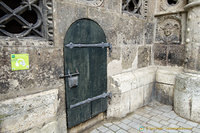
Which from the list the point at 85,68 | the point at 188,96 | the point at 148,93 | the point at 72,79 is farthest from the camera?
the point at 148,93

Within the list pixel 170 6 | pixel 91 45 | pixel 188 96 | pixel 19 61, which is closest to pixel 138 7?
pixel 170 6

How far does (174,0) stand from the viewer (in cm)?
387

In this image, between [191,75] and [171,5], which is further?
[171,5]

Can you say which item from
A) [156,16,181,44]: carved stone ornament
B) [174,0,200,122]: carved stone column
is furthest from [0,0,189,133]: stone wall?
[174,0,200,122]: carved stone column

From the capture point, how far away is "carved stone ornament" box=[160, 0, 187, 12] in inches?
139

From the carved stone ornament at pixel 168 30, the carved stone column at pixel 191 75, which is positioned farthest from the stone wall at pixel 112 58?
the carved stone column at pixel 191 75

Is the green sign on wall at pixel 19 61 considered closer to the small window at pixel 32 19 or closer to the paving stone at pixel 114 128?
the small window at pixel 32 19

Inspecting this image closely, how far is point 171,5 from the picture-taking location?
377cm

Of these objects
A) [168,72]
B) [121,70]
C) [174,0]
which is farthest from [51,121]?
[174,0]

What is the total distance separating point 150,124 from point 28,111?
2364mm

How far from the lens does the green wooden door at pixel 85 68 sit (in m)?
2.35

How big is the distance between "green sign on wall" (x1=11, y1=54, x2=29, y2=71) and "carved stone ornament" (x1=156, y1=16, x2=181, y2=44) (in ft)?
11.3

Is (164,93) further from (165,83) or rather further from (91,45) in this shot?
(91,45)

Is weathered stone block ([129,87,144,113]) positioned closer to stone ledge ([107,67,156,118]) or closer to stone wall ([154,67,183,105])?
stone ledge ([107,67,156,118])
